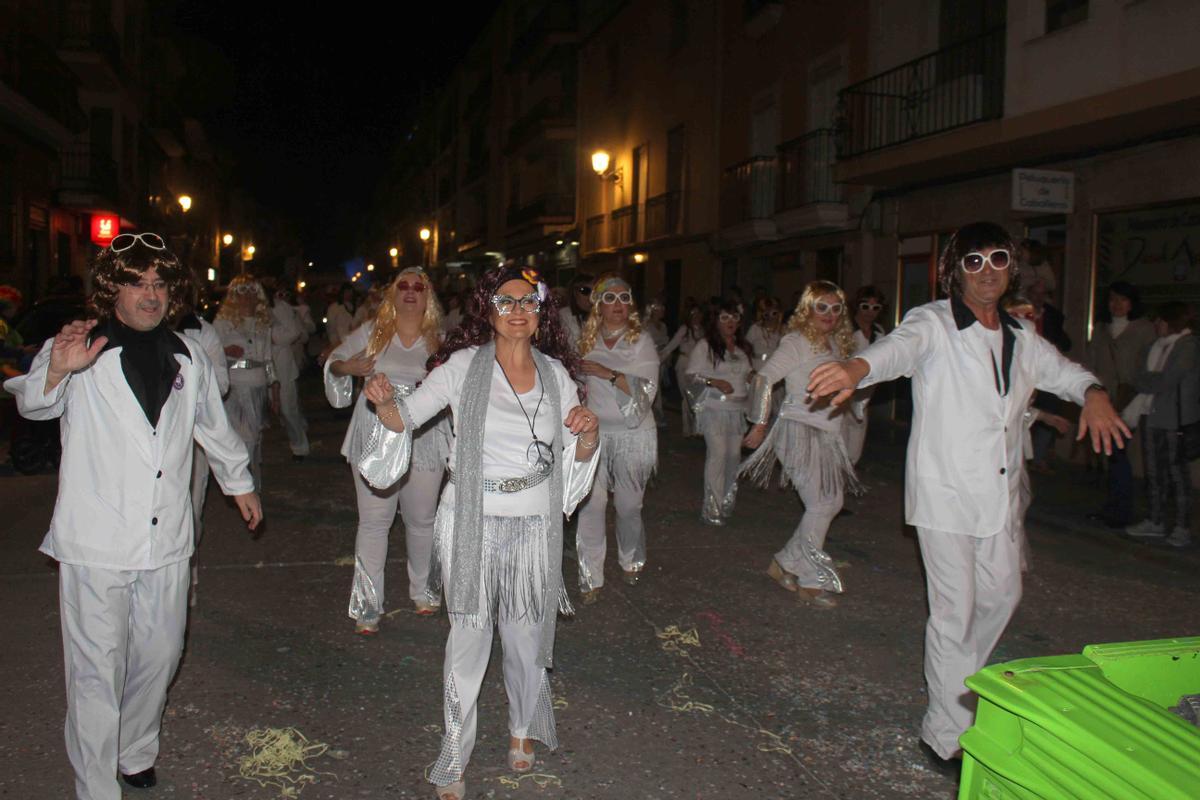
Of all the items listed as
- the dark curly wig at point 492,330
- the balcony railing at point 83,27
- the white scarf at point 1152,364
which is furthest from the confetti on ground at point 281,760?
the balcony railing at point 83,27

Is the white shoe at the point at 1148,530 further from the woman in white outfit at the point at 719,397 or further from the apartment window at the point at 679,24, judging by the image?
the apartment window at the point at 679,24

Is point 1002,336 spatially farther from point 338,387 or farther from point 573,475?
point 338,387

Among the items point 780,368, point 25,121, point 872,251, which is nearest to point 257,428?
point 780,368

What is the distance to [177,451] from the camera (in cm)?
373

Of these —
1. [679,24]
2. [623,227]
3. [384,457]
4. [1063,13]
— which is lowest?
[384,457]

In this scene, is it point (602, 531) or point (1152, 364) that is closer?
point (602, 531)

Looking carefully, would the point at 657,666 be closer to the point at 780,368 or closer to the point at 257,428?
the point at 780,368

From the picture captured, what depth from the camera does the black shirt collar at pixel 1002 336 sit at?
4.18 m

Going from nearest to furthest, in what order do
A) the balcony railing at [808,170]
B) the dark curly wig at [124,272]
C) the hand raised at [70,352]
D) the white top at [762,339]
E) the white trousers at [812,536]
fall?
the hand raised at [70,352]
the dark curly wig at [124,272]
the white trousers at [812,536]
the white top at [762,339]
the balcony railing at [808,170]

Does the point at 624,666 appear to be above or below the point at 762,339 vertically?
below

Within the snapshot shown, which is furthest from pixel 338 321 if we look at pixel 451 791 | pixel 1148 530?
pixel 451 791

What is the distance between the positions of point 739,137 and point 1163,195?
41.0 ft

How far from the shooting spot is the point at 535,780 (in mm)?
4062

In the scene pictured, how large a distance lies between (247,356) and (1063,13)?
10.1m
